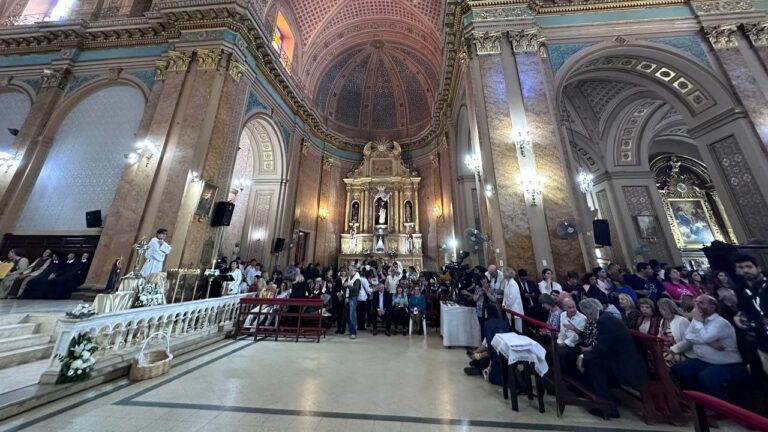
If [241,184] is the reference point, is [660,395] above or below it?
below

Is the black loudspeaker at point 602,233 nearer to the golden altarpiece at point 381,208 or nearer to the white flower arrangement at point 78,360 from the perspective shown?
the golden altarpiece at point 381,208

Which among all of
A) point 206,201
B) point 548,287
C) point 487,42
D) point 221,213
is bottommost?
point 548,287

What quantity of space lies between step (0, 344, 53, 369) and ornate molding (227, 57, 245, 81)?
7248mm

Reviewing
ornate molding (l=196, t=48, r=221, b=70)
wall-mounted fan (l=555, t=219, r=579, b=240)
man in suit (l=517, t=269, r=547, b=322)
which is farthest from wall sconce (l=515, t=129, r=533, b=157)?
ornate molding (l=196, t=48, r=221, b=70)

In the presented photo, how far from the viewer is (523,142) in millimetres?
6344

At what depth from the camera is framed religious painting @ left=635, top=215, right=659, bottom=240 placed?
30.8 feet

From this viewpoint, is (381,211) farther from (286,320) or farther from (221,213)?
(286,320)

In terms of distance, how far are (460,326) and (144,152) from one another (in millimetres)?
8648

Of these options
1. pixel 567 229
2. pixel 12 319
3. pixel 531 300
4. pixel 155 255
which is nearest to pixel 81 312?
pixel 155 255

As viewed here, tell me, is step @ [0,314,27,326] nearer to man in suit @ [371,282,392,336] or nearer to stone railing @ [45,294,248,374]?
stone railing @ [45,294,248,374]

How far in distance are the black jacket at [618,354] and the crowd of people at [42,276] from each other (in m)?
9.89

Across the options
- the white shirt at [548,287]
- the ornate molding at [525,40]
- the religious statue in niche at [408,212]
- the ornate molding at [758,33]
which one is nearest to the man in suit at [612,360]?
the white shirt at [548,287]

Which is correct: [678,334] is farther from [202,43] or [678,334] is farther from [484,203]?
[202,43]

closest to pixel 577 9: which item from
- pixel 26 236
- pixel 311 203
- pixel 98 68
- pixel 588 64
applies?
pixel 588 64
